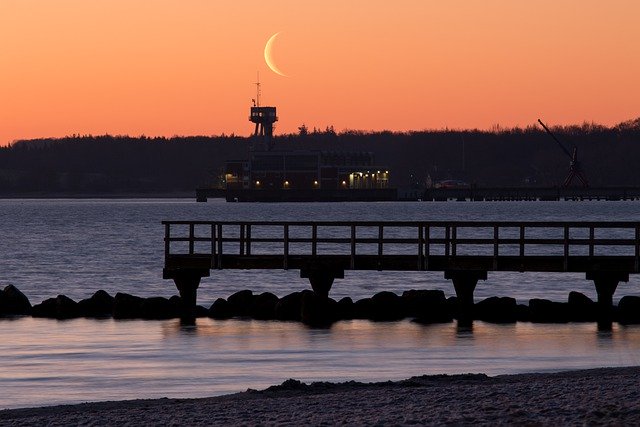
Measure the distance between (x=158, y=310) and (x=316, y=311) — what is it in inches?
218

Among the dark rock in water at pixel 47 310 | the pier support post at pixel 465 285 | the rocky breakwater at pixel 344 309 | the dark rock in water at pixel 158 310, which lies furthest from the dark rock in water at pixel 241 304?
the pier support post at pixel 465 285

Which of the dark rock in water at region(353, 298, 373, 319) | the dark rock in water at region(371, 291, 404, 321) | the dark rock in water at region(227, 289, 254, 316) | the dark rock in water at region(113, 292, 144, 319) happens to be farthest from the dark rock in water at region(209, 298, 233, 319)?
the dark rock in water at region(371, 291, 404, 321)

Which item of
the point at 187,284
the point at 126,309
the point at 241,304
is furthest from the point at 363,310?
the point at 126,309

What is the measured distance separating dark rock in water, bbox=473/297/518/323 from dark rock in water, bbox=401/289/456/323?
0.89m

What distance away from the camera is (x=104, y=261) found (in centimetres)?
8938

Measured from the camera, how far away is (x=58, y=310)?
138ft

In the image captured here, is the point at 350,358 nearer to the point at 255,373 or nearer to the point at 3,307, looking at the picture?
the point at 255,373

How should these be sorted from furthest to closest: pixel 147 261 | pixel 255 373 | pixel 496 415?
pixel 147 261, pixel 255 373, pixel 496 415

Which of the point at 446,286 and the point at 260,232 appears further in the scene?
the point at 260,232

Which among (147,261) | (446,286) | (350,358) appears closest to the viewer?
(350,358)

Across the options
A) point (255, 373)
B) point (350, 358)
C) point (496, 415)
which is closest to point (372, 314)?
point (350, 358)

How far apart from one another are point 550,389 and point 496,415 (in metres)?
2.97

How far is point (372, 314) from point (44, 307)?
36.2ft

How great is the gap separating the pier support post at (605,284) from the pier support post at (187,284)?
40.5ft
